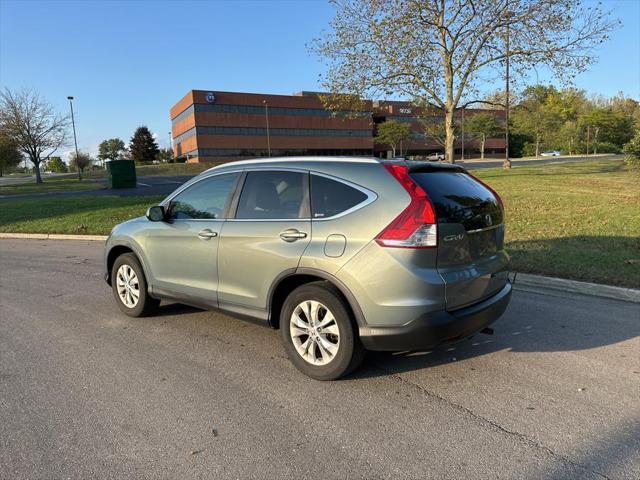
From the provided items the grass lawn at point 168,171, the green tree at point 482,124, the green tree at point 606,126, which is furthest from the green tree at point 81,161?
the green tree at point 606,126

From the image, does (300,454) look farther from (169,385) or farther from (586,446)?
(586,446)

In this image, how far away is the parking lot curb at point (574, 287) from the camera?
5.51 meters

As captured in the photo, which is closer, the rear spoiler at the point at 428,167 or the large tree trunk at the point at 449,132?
the rear spoiler at the point at 428,167

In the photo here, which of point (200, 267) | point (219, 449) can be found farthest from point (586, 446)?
point (200, 267)

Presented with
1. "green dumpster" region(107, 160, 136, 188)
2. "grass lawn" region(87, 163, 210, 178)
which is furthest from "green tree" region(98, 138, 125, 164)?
"green dumpster" region(107, 160, 136, 188)

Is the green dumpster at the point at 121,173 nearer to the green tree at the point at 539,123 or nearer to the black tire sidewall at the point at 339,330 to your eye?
the black tire sidewall at the point at 339,330

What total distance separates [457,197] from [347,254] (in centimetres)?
98

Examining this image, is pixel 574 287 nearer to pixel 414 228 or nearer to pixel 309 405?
pixel 414 228

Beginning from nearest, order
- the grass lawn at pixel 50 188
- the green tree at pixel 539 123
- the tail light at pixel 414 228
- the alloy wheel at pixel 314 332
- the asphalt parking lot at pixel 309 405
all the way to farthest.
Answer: the asphalt parking lot at pixel 309 405
the tail light at pixel 414 228
the alloy wheel at pixel 314 332
the grass lawn at pixel 50 188
the green tree at pixel 539 123

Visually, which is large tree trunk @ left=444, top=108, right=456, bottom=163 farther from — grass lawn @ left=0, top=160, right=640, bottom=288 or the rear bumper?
the rear bumper

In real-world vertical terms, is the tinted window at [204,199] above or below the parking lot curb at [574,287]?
above

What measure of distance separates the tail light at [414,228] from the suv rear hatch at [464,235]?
2.6 inches

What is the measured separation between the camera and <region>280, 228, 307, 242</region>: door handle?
357 centimetres

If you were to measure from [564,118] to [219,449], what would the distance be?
105229mm
